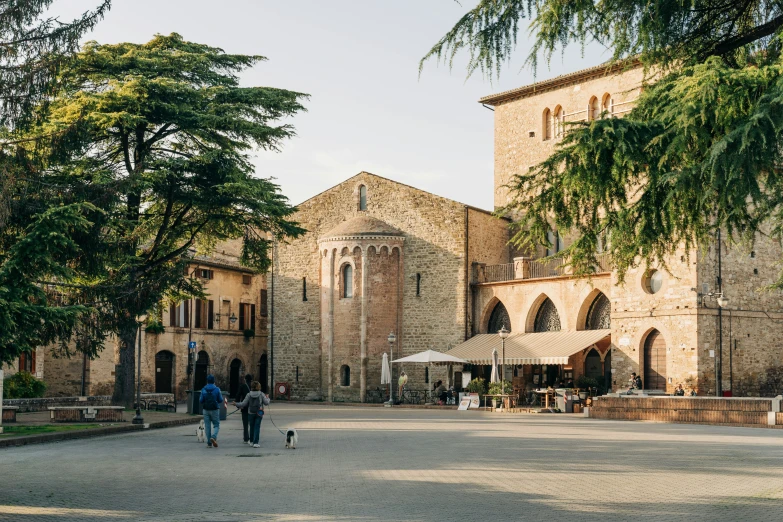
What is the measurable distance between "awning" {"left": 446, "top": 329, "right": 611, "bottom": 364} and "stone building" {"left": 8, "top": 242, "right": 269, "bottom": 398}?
11145 millimetres

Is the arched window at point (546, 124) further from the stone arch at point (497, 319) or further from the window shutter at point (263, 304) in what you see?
the window shutter at point (263, 304)

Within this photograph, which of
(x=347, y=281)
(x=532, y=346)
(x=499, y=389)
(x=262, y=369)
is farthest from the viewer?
(x=262, y=369)

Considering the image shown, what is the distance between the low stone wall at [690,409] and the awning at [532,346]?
5.41 meters

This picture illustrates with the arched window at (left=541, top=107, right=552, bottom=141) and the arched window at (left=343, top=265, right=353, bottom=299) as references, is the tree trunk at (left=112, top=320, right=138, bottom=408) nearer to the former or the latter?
the arched window at (left=343, top=265, right=353, bottom=299)

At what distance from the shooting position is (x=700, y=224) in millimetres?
9734

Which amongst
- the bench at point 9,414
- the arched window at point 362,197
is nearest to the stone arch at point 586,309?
the arched window at point 362,197

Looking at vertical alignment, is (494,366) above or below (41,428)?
above

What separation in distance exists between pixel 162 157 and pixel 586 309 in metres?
17.4

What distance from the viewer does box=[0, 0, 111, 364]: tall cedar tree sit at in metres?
14.5

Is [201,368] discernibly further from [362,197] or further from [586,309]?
[586,309]

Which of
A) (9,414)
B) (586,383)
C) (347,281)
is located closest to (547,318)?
(586,383)

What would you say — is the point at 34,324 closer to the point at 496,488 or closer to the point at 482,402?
the point at 496,488

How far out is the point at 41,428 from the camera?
70.3 ft

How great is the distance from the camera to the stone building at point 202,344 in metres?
37.7
